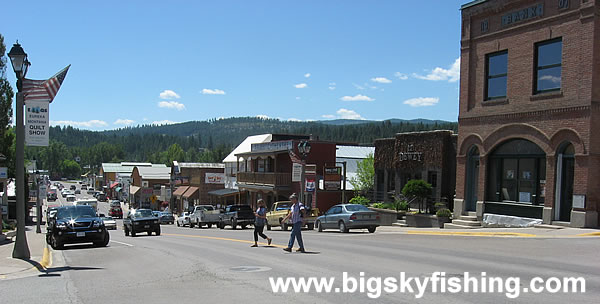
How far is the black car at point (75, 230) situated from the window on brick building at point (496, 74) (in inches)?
738

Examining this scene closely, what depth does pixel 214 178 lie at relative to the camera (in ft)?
224

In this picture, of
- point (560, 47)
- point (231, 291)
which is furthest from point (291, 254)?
point (560, 47)

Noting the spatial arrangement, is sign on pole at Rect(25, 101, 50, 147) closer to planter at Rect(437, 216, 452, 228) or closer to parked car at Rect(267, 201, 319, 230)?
parked car at Rect(267, 201, 319, 230)

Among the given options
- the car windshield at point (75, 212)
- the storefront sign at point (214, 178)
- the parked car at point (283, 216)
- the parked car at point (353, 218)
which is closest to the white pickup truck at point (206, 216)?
the parked car at point (283, 216)

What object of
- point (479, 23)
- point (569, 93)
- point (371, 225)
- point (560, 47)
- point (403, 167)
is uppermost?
point (479, 23)

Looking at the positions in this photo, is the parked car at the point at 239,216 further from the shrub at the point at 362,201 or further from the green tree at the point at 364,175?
the green tree at the point at 364,175

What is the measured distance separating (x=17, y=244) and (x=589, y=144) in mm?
20351

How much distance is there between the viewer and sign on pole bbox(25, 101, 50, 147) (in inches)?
570

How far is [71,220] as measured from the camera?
20641 millimetres

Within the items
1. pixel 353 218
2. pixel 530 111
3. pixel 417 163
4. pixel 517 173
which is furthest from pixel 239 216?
pixel 530 111

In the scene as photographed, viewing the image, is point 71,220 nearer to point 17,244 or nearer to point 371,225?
point 17,244

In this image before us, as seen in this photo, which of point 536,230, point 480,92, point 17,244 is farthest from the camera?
point 480,92

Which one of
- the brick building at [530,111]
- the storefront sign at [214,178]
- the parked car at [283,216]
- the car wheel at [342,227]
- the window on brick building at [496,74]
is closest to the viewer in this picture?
the brick building at [530,111]

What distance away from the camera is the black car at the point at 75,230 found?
20281mm
